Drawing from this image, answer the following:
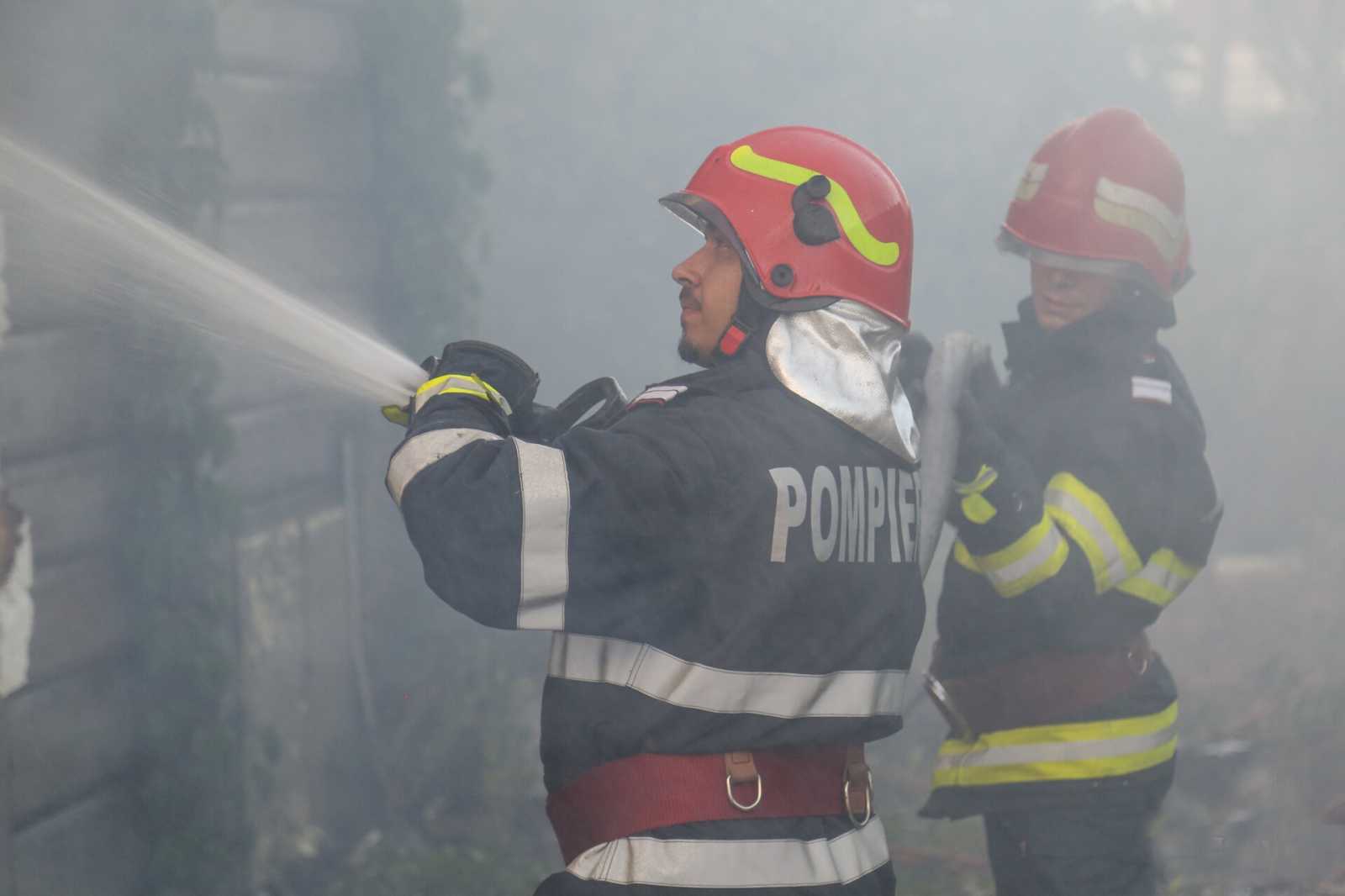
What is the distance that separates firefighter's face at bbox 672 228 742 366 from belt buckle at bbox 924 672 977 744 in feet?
4.85

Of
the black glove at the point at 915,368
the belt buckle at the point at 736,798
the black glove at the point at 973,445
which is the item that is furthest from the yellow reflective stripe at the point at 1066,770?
the belt buckle at the point at 736,798

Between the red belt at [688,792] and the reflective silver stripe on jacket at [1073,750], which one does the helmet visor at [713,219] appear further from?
the reflective silver stripe on jacket at [1073,750]

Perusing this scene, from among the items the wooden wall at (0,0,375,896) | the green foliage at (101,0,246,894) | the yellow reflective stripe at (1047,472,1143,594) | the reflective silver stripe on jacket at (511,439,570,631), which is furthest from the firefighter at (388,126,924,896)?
the green foliage at (101,0,246,894)

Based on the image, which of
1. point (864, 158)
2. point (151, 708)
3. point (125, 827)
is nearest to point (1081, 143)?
point (864, 158)

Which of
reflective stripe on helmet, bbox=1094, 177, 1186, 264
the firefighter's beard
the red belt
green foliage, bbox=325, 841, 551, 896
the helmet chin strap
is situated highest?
reflective stripe on helmet, bbox=1094, 177, 1186, 264

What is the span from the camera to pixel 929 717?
641cm

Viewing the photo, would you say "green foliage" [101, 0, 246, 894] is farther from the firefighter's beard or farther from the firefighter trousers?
the firefighter trousers

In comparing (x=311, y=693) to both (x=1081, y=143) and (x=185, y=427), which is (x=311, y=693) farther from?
(x=1081, y=143)

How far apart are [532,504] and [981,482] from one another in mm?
1334

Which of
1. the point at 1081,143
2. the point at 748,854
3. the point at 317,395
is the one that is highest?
the point at 1081,143

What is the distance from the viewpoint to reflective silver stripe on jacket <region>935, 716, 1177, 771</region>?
3104 millimetres

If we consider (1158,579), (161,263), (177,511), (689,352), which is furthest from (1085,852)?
(161,263)

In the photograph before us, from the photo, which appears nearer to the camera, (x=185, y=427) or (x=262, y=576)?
(x=185, y=427)

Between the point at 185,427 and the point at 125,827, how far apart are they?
4.01 ft
